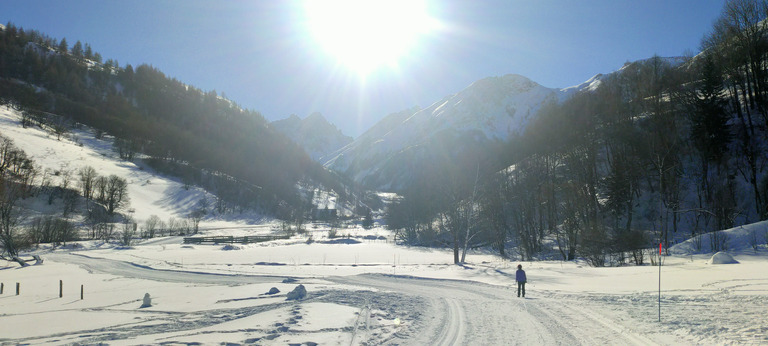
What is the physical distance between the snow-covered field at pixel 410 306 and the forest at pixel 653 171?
9.32 m

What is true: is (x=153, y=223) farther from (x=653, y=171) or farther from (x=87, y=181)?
(x=653, y=171)

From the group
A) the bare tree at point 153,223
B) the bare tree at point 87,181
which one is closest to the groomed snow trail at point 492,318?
the bare tree at point 153,223

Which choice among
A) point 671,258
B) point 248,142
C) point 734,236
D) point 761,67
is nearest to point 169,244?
point 671,258

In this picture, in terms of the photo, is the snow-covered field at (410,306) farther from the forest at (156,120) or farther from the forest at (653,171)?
the forest at (156,120)

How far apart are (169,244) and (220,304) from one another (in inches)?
1982

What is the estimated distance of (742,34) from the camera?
38.2 meters

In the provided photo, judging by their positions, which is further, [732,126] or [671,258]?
[732,126]

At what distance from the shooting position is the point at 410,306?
1445 cm

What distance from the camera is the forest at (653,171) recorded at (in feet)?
114

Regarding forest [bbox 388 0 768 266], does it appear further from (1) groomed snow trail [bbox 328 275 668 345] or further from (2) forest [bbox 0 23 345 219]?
(2) forest [bbox 0 23 345 219]

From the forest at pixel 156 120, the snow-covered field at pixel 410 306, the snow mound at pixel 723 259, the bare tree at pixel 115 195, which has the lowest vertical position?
the snow-covered field at pixel 410 306

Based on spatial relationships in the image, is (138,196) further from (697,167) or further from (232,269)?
(697,167)

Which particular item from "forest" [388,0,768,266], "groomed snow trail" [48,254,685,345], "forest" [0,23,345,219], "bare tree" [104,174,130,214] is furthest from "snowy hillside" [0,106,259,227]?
"groomed snow trail" [48,254,685,345]

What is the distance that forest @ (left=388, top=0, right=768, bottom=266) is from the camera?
34.8 metres
